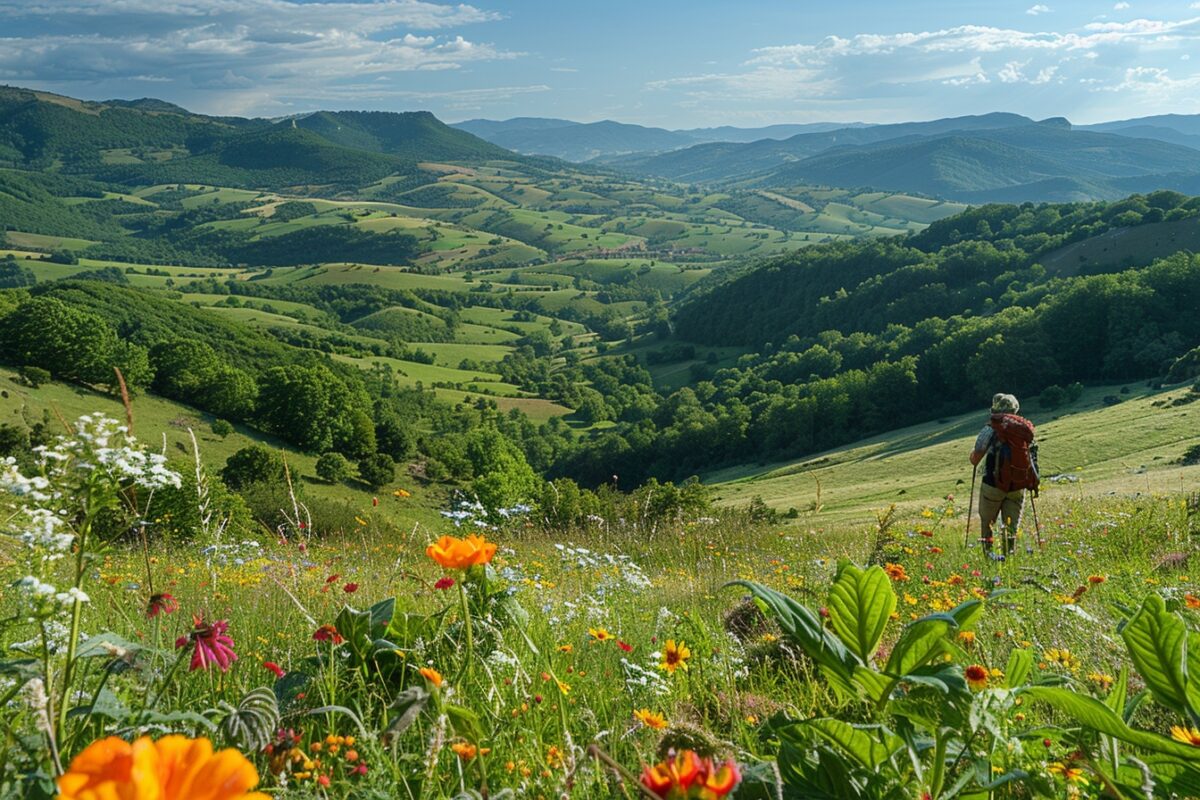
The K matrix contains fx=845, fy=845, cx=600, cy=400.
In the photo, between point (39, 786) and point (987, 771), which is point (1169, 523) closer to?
point (987, 771)

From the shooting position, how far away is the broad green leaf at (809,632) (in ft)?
7.93

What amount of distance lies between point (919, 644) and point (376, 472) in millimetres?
71091

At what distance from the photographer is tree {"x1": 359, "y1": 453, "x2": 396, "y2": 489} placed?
70.2 m

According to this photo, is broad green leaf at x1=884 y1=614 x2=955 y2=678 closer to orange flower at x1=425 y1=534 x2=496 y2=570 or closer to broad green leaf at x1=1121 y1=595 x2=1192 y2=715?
broad green leaf at x1=1121 y1=595 x2=1192 y2=715

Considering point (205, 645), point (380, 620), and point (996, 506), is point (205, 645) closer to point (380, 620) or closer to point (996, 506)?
point (380, 620)

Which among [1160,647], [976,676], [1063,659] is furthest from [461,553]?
[1063,659]

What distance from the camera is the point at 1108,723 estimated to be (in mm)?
2086

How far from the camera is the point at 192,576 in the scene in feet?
20.8

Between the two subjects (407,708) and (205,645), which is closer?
(407,708)

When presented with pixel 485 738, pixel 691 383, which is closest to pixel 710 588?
pixel 485 738

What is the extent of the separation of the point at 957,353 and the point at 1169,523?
77.2 metres

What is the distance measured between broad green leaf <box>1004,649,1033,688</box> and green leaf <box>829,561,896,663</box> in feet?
1.45

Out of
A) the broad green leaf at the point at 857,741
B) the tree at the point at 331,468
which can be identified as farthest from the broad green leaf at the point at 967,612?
the tree at the point at 331,468

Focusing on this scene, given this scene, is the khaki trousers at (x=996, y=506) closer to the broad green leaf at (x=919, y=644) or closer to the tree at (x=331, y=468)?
the broad green leaf at (x=919, y=644)
